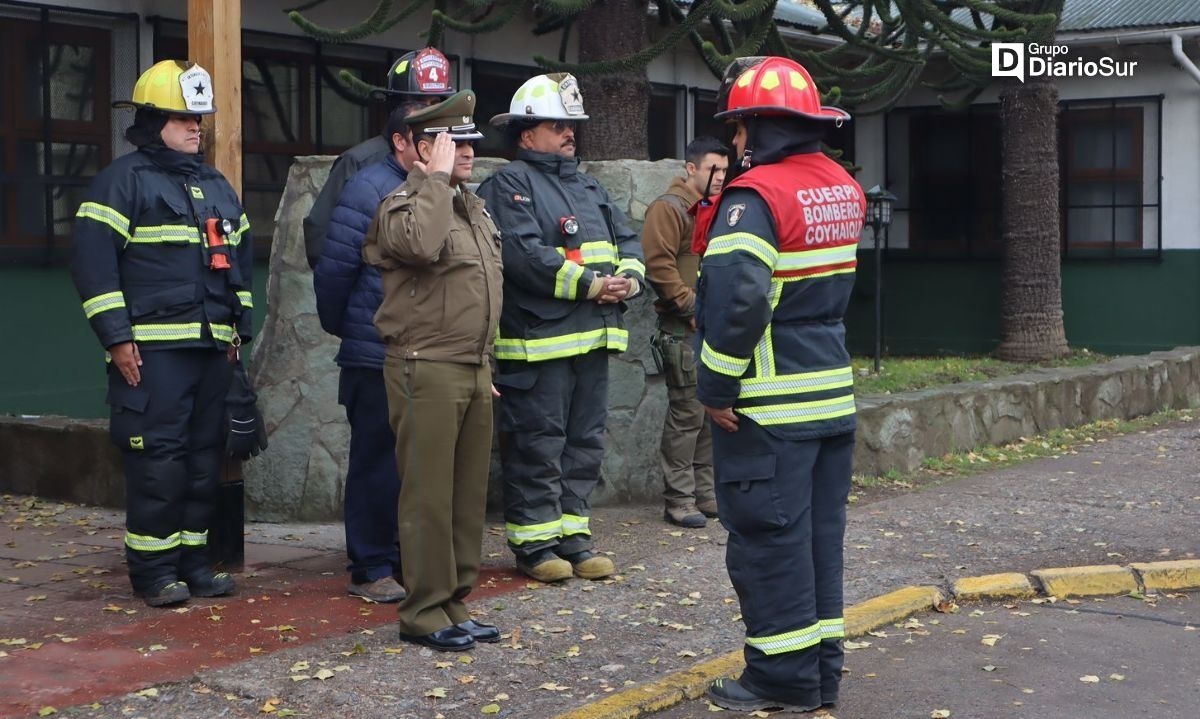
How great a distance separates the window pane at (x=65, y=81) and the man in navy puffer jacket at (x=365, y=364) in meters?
5.64

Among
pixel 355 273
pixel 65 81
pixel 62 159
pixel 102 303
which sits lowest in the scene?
pixel 102 303

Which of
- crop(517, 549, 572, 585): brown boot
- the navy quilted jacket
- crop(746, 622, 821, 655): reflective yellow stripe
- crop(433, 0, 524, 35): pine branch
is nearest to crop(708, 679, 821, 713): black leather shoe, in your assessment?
crop(746, 622, 821, 655): reflective yellow stripe

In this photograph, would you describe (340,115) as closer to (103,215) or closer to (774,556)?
(103,215)

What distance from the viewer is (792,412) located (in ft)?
16.4

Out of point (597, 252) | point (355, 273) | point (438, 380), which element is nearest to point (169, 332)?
point (355, 273)

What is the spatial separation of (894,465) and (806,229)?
5.28m

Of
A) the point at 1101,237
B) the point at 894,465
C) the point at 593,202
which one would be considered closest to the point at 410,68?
the point at 593,202

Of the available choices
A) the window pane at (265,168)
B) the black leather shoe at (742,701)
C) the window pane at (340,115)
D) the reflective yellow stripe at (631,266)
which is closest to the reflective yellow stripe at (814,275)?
the black leather shoe at (742,701)

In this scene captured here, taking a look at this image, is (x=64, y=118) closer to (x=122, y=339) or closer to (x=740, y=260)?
(x=122, y=339)

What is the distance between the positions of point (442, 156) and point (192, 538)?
2.08 m

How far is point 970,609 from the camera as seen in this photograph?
6.60 m

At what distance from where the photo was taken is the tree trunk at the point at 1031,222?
14.4 m

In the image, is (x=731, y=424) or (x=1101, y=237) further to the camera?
(x=1101, y=237)

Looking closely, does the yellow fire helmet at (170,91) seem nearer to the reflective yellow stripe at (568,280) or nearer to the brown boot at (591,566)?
the reflective yellow stripe at (568,280)
